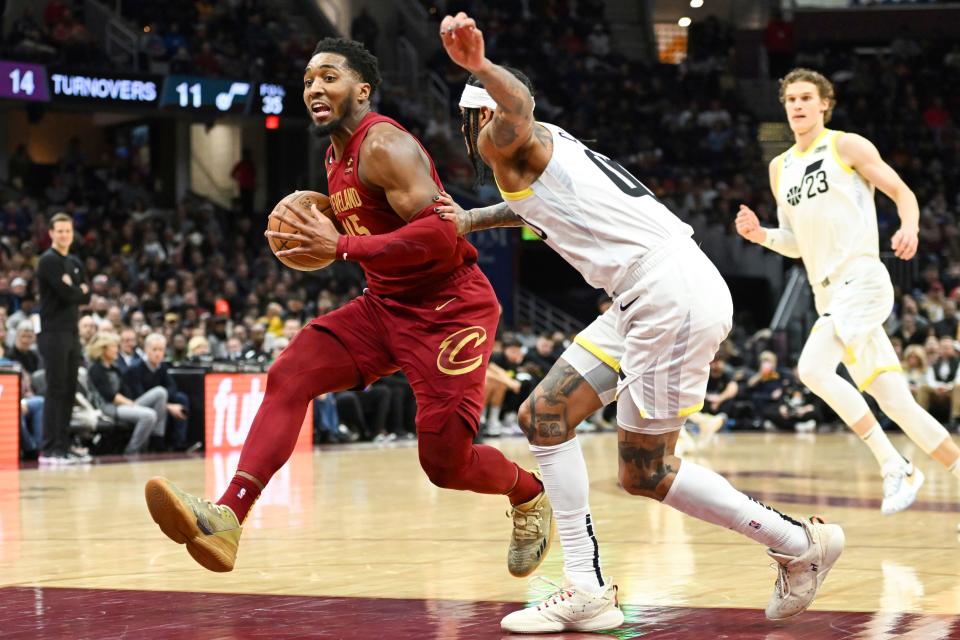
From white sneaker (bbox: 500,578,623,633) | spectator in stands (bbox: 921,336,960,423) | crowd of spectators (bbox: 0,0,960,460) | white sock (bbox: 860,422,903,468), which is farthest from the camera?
spectator in stands (bbox: 921,336,960,423)

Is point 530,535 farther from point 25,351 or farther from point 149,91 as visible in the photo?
point 149,91

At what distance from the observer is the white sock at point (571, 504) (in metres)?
4.56

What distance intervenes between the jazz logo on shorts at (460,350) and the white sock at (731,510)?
101cm

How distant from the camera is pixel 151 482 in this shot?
4.57 metres

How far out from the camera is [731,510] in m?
4.49

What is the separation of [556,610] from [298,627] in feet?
2.69

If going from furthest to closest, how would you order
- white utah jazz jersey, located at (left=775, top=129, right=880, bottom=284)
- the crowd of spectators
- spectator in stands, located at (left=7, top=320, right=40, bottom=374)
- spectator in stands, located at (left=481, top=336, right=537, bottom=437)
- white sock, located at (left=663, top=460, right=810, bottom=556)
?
spectator in stands, located at (left=481, top=336, right=537, bottom=437) < the crowd of spectators < spectator in stands, located at (left=7, top=320, right=40, bottom=374) < white utah jazz jersey, located at (left=775, top=129, right=880, bottom=284) < white sock, located at (left=663, top=460, right=810, bottom=556)

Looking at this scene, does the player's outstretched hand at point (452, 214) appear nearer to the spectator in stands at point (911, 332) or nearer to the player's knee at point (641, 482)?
the player's knee at point (641, 482)

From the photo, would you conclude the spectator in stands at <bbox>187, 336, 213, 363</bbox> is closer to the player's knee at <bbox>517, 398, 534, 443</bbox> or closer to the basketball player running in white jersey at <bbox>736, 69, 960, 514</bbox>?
the basketball player running in white jersey at <bbox>736, 69, 960, 514</bbox>

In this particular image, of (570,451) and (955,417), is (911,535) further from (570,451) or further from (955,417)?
(955,417)

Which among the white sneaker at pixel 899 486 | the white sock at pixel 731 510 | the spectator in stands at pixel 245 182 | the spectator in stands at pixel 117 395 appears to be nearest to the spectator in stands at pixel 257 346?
the spectator in stands at pixel 117 395

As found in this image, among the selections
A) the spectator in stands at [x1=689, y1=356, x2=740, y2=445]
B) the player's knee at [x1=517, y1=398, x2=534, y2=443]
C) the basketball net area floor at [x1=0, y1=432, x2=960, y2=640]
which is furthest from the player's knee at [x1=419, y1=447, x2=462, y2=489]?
the spectator in stands at [x1=689, y1=356, x2=740, y2=445]

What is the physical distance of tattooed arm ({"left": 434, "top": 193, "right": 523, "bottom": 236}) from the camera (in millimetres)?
4918

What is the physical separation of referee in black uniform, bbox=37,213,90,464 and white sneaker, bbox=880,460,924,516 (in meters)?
7.11
